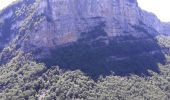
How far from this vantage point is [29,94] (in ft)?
654

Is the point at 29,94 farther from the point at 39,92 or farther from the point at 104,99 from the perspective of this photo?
the point at 104,99

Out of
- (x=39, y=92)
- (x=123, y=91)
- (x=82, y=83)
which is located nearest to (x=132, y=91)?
(x=123, y=91)

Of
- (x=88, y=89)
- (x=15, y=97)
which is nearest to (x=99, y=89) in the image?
(x=88, y=89)

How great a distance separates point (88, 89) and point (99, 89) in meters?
3.68

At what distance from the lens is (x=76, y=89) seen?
636 feet

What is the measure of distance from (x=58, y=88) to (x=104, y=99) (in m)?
17.3

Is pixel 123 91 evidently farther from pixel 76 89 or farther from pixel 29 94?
pixel 29 94

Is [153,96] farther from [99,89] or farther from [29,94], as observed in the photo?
[29,94]

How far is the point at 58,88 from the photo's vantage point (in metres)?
197

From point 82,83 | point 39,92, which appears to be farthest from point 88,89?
point 39,92

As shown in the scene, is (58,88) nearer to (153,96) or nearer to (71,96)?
(71,96)

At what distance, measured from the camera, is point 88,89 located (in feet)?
643

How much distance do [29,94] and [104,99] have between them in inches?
1071

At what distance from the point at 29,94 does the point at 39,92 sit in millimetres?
3461
